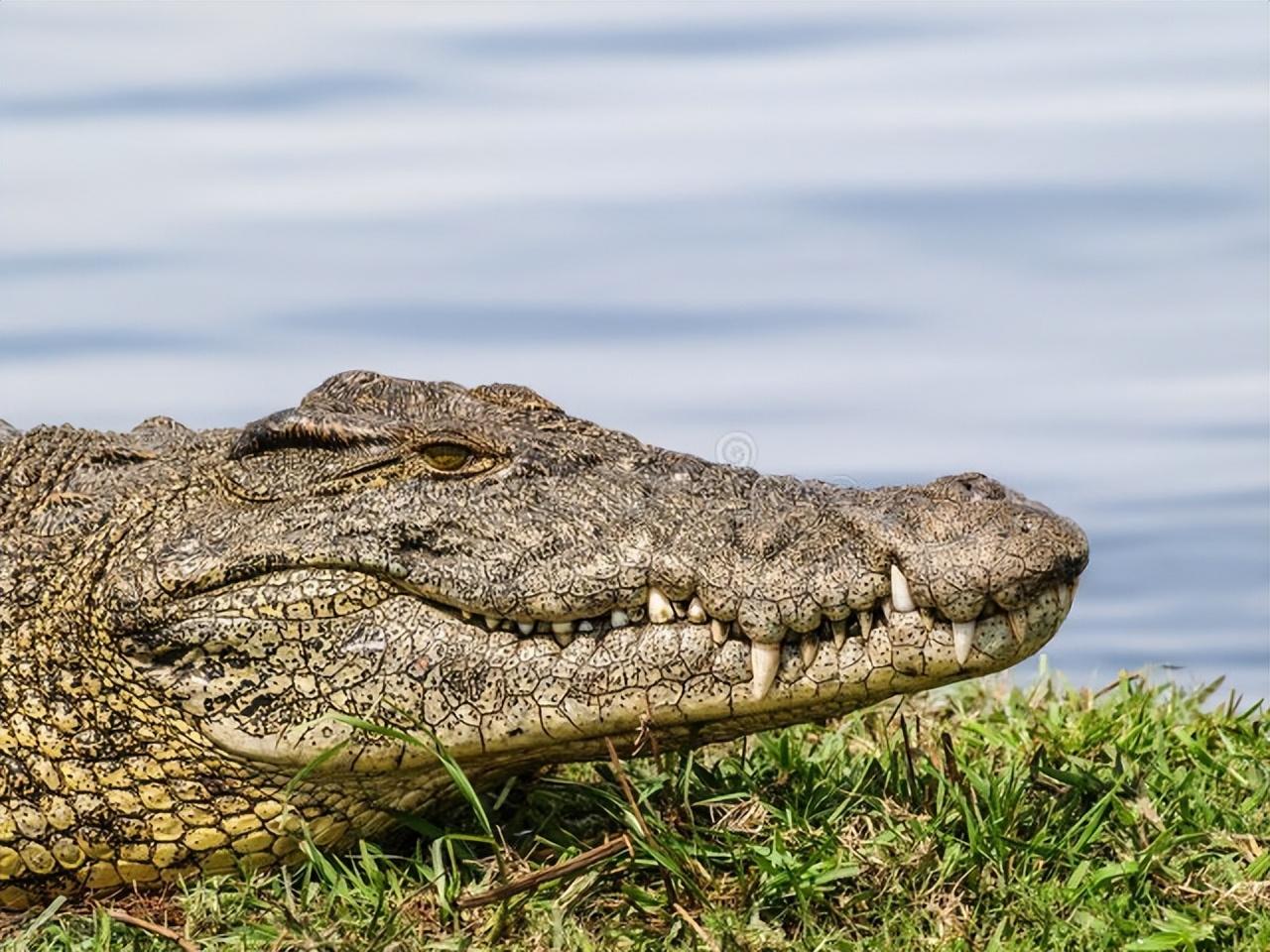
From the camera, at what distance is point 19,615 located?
5.61 m

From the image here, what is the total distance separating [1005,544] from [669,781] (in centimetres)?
144

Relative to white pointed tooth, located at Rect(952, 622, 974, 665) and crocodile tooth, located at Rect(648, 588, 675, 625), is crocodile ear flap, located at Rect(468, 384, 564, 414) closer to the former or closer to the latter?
crocodile tooth, located at Rect(648, 588, 675, 625)

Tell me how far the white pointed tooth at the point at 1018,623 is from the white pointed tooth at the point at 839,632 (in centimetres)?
45

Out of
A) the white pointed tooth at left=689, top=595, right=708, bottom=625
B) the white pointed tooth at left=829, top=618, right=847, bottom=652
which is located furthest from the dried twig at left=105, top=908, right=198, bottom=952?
the white pointed tooth at left=829, top=618, right=847, bottom=652

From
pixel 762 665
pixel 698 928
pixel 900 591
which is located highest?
pixel 900 591

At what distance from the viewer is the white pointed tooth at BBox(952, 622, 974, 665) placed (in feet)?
15.7

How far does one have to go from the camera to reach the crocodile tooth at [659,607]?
498cm

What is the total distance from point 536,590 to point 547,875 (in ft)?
2.69

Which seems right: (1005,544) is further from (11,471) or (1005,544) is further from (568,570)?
(11,471)

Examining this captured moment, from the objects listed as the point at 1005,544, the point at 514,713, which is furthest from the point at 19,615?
the point at 1005,544

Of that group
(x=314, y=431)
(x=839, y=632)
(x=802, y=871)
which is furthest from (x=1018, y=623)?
(x=314, y=431)

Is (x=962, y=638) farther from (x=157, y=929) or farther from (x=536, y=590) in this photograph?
(x=157, y=929)

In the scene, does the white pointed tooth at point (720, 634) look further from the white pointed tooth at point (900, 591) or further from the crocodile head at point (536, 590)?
the white pointed tooth at point (900, 591)

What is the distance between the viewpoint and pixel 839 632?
15.9 feet
